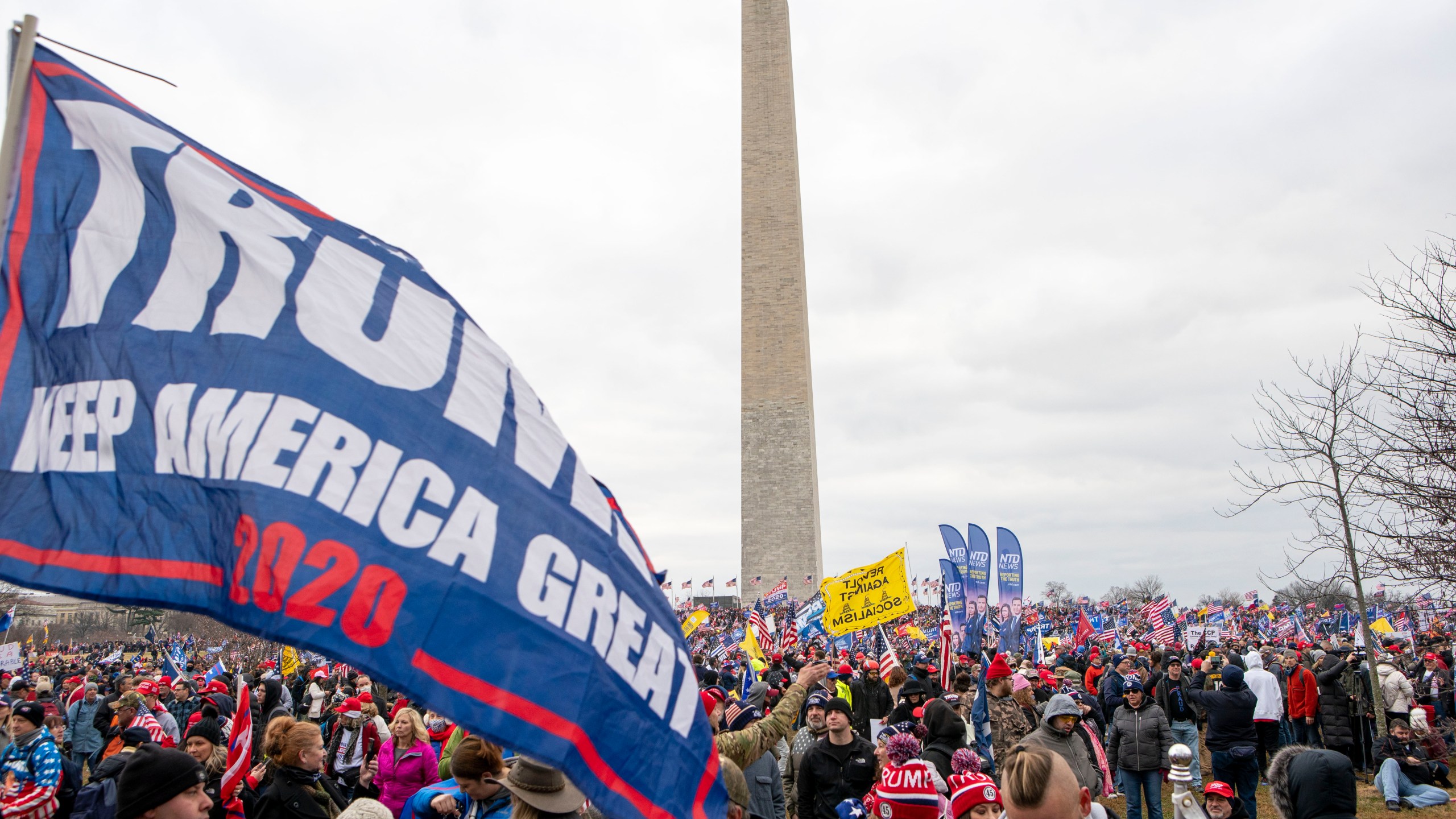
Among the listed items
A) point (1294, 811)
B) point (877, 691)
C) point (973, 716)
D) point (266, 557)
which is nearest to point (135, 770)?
point (266, 557)

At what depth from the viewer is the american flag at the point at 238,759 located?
530cm

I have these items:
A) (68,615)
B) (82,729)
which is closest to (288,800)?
(82,729)

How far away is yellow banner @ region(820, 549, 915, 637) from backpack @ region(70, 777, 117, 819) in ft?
34.8

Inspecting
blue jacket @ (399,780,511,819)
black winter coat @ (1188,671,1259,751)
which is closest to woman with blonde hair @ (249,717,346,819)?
blue jacket @ (399,780,511,819)

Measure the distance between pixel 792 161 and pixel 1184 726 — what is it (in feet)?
100

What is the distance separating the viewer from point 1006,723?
26.0 ft

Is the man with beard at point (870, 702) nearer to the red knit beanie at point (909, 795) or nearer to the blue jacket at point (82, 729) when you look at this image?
the red knit beanie at point (909, 795)

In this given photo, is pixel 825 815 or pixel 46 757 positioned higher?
pixel 46 757

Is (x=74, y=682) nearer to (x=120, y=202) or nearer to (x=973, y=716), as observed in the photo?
(x=973, y=716)

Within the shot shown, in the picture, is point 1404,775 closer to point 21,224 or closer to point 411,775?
point 411,775

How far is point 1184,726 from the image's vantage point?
410 inches

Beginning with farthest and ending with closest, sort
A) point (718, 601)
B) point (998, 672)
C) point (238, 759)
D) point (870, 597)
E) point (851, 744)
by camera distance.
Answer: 1. point (718, 601)
2. point (870, 597)
3. point (998, 672)
4. point (851, 744)
5. point (238, 759)

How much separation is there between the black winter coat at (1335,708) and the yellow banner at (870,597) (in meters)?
5.14

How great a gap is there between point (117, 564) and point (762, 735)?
3403mm
